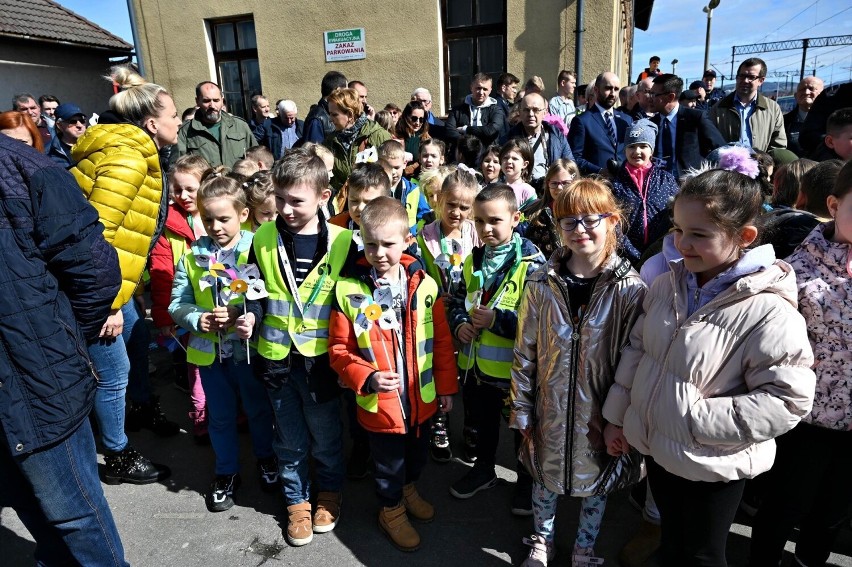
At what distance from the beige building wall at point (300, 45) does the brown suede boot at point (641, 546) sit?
26.7 ft

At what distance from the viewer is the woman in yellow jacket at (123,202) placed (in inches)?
101

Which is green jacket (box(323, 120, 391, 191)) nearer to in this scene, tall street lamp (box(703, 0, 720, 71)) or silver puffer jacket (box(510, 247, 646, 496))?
silver puffer jacket (box(510, 247, 646, 496))

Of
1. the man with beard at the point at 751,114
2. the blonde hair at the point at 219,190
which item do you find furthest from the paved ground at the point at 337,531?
the man with beard at the point at 751,114

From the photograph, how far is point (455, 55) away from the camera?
30.4 feet

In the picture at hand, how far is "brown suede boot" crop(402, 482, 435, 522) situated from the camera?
111 inches

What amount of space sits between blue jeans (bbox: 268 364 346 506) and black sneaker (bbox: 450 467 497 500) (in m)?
0.67

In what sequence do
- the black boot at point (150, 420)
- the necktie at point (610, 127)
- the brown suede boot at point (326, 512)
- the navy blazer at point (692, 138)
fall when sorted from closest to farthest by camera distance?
1. the brown suede boot at point (326, 512)
2. the black boot at point (150, 420)
3. the navy blazer at point (692, 138)
4. the necktie at point (610, 127)

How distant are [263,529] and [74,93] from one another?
1535 cm

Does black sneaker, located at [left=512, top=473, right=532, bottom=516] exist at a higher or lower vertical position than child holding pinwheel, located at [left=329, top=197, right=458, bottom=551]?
lower

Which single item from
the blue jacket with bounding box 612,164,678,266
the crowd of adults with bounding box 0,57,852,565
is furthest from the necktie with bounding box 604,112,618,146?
the blue jacket with bounding box 612,164,678,266

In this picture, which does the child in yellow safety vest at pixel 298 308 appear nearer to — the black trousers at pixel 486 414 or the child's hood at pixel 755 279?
the black trousers at pixel 486 414

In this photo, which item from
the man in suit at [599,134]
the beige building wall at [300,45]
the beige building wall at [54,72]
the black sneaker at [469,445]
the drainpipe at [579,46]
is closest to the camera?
the black sneaker at [469,445]

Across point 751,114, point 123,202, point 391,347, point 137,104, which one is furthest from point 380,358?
point 751,114

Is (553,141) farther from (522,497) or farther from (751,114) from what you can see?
(522,497)
